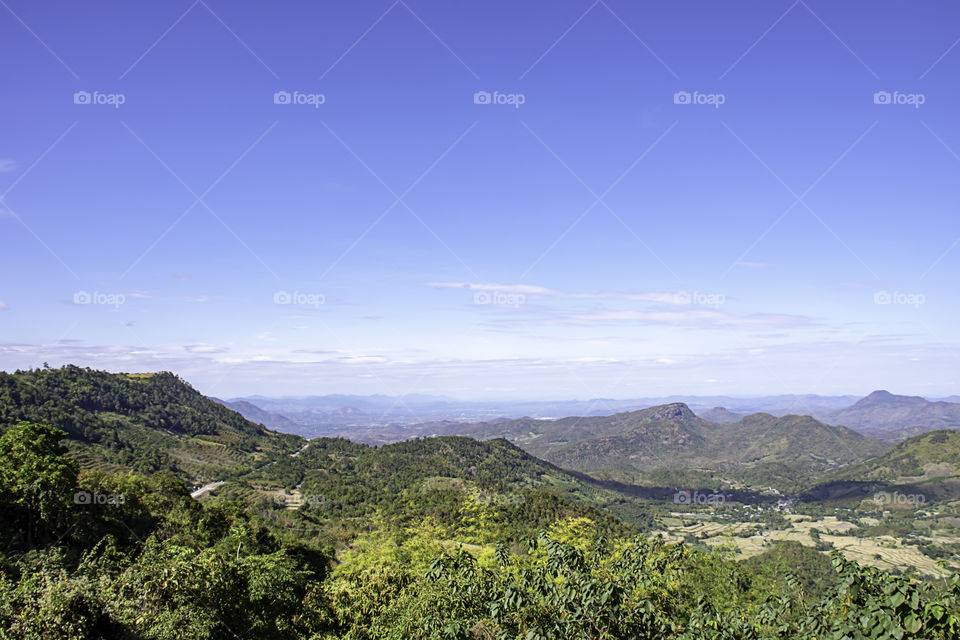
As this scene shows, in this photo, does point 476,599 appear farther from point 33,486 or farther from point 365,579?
point 33,486

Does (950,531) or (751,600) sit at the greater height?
(751,600)

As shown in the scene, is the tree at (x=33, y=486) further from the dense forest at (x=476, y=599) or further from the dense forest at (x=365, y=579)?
the dense forest at (x=476, y=599)

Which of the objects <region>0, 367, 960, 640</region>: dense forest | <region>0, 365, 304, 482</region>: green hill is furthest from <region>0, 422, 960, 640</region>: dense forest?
<region>0, 365, 304, 482</region>: green hill

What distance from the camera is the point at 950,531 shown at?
175625 millimetres

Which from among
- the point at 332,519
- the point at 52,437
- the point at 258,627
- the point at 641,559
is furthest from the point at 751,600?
the point at 332,519

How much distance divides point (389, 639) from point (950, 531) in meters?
246

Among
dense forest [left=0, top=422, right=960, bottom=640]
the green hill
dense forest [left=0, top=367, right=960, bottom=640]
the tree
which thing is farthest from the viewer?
the green hill

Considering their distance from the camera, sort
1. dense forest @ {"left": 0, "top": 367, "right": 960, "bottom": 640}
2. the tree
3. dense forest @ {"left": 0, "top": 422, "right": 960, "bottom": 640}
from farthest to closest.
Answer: the tree
dense forest @ {"left": 0, "top": 367, "right": 960, "bottom": 640}
dense forest @ {"left": 0, "top": 422, "right": 960, "bottom": 640}

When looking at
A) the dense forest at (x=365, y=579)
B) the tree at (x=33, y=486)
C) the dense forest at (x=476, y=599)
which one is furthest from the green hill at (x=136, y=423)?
the dense forest at (x=476, y=599)

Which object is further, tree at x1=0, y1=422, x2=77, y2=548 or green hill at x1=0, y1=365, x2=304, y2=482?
green hill at x1=0, y1=365, x2=304, y2=482

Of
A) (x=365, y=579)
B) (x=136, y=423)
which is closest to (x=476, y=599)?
(x=365, y=579)

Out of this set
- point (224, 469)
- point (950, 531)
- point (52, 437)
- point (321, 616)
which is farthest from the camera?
point (950, 531)

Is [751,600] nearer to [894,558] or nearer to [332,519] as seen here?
[332,519]

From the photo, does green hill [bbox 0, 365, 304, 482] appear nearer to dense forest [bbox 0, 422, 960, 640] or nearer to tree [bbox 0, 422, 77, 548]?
tree [bbox 0, 422, 77, 548]
